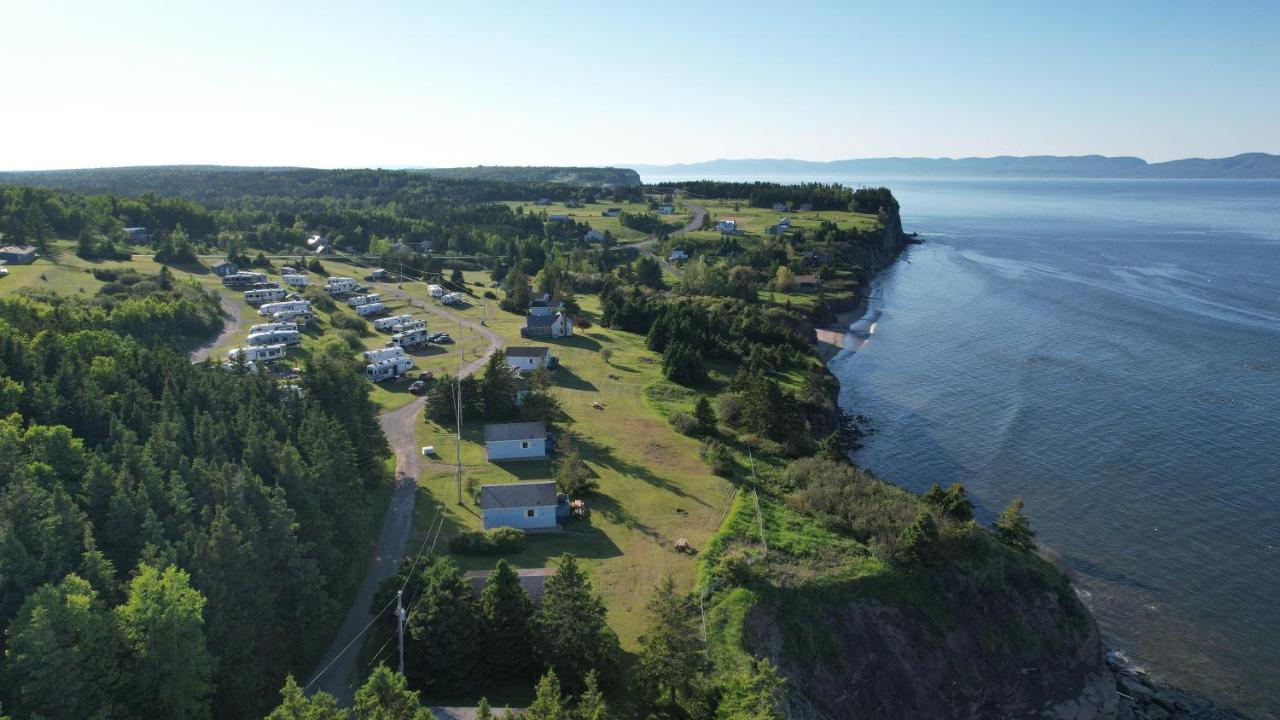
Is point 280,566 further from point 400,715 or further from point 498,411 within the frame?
point 498,411

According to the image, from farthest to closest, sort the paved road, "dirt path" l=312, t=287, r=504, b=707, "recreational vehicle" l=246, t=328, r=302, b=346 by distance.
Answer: the paved road → "recreational vehicle" l=246, t=328, r=302, b=346 → "dirt path" l=312, t=287, r=504, b=707

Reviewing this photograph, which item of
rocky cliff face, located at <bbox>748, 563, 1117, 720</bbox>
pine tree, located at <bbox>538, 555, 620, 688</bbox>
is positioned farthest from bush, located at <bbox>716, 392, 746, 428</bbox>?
pine tree, located at <bbox>538, 555, 620, 688</bbox>

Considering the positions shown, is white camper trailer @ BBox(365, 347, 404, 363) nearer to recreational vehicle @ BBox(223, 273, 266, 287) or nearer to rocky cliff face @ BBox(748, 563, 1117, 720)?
recreational vehicle @ BBox(223, 273, 266, 287)

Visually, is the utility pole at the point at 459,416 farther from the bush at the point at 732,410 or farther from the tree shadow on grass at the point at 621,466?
the bush at the point at 732,410

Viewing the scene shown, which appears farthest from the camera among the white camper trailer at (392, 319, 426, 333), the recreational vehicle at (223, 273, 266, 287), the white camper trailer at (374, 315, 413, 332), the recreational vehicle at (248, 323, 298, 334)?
the recreational vehicle at (223, 273, 266, 287)

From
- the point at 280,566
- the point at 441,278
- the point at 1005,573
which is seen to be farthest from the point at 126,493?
the point at 441,278

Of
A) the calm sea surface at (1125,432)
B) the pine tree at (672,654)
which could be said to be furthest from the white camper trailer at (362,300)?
the pine tree at (672,654)

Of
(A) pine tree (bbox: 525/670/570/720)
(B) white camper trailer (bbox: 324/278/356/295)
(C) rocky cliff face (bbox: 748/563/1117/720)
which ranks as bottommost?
(C) rocky cliff face (bbox: 748/563/1117/720)
